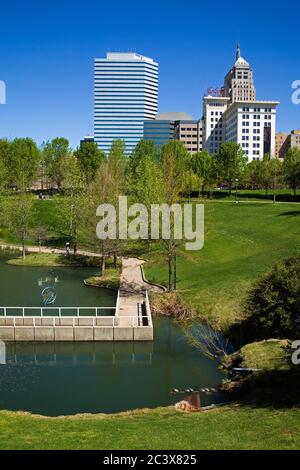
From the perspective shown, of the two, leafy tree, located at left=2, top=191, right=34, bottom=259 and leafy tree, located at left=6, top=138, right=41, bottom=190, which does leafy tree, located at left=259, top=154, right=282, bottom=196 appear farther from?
leafy tree, located at left=2, top=191, right=34, bottom=259

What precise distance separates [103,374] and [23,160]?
71.0 m

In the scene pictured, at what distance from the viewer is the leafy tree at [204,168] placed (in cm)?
8712

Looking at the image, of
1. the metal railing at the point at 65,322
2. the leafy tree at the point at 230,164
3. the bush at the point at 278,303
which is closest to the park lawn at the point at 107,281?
the metal railing at the point at 65,322

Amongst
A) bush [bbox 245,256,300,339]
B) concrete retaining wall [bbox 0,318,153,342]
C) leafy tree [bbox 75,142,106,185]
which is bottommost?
concrete retaining wall [bbox 0,318,153,342]

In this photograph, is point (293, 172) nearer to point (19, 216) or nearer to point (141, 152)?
point (141, 152)

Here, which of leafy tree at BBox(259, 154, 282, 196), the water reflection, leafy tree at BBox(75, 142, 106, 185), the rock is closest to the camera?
the rock

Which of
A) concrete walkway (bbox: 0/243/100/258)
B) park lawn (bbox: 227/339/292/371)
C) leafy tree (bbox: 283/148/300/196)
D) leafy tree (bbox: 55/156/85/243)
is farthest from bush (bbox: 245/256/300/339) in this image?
leafy tree (bbox: 283/148/300/196)

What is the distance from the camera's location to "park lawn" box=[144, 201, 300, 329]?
103 feet

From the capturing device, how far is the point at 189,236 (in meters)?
35.5

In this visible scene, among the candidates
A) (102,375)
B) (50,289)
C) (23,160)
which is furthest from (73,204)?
(23,160)

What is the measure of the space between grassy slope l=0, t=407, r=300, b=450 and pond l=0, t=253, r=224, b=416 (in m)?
2.20

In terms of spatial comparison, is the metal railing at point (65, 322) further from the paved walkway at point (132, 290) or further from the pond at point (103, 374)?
the pond at point (103, 374)

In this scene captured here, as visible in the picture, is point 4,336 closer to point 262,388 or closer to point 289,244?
point 262,388

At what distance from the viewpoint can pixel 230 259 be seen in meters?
42.5
